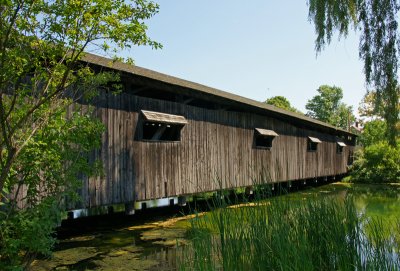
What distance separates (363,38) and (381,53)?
47 centimetres

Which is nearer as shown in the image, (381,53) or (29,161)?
(29,161)

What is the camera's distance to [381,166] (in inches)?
1003

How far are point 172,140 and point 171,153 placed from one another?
0.99m

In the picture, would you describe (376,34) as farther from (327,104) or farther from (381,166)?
(327,104)

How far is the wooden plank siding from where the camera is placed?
8.91 metres

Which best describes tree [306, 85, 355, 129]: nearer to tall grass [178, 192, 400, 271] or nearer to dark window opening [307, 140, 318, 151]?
dark window opening [307, 140, 318, 151]

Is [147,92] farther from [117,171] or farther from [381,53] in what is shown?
[381,53]

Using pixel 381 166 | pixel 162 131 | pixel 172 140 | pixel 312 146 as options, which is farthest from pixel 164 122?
pixel 381 166

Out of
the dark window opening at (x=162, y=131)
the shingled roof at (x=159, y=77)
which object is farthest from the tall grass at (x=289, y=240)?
the dark window opening at (x=162, y=131)

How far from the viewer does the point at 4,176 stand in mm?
3910

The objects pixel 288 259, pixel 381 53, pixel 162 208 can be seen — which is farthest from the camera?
pixel 162 208

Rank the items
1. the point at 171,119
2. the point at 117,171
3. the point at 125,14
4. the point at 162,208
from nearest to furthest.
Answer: the point at 125,14 → the point at 117,171 → the point at 171,119 → the point at 162,208

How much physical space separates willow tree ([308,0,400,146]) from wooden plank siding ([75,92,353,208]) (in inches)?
98.8

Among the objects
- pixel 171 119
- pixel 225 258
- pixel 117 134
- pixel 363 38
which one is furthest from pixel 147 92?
pixel 225 258
